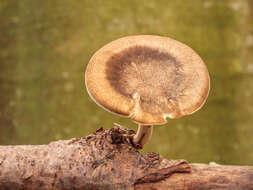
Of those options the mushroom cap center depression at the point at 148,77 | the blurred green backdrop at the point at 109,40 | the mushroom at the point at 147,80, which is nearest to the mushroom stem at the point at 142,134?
the mushroom at the point at 147,80

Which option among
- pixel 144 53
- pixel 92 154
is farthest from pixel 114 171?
pixel 144 53

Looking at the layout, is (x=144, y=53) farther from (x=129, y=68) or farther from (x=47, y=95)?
(x=47, y=95)

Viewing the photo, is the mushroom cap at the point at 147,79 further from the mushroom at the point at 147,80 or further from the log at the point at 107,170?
the log at the point at 107,170

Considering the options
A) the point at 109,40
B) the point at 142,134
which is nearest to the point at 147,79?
the point at 142,134

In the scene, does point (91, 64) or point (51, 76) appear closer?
point (91, 64)

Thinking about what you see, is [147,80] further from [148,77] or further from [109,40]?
[109,40]
